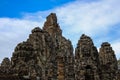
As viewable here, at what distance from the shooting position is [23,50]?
4447 centimetres

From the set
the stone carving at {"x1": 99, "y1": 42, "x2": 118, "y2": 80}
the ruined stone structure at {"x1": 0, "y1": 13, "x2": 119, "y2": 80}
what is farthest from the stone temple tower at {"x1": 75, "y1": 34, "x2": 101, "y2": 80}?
the stone carving at {"x1": 99, "y1": 42, "x2": 118, "y2": 80}

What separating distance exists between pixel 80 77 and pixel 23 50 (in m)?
9.13

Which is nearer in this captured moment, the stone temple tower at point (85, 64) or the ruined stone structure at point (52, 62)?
the stone temple tower at point (85, 64)

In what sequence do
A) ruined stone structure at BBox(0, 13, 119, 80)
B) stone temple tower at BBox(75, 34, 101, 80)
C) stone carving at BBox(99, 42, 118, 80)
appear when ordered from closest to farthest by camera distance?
stone temple tower at BBox(75, 34, 101, 80) → ruined stone structure at BBox(0, 13, 119, 80) → stone carving at BBox(99, 42, 118, 80)

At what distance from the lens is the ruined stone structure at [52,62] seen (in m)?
42.2

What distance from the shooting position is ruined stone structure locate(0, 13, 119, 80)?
4216 centimetres

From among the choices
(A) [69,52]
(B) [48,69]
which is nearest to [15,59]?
(B) [48,69]

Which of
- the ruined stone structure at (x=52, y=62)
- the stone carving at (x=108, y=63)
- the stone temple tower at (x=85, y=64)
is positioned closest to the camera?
the stone temple tower at (x=85, y=64)

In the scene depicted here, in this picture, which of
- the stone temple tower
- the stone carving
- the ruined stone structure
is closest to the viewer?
the stone temple tower

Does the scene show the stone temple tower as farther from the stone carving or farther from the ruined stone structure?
the stone carving

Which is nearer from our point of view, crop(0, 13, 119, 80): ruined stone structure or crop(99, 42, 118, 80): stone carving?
crop(0, 13, 119, 80): ruined stone structure

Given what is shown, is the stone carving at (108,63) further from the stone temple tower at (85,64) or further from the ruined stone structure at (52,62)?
the stone temple tower at (85,64)

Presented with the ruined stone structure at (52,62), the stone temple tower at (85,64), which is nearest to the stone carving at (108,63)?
the ruined stone structure at (52,62)

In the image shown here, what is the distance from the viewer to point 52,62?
8075 cm
